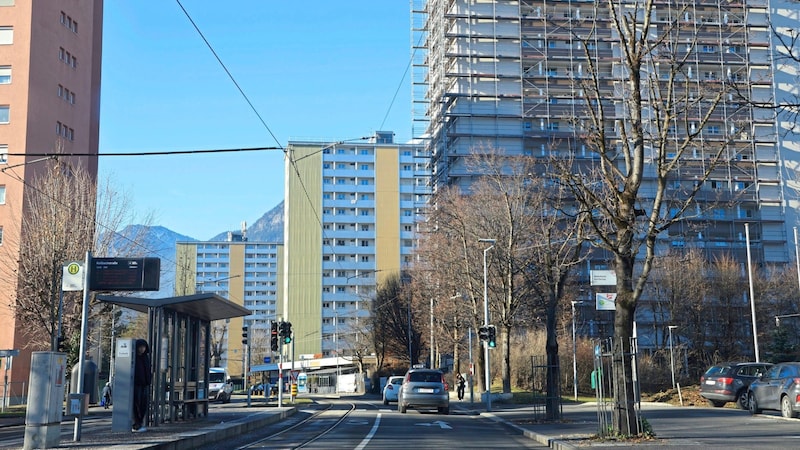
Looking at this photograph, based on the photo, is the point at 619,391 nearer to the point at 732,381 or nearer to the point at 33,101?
the point at 732,381

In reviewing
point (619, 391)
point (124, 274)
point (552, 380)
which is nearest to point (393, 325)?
point (552, 380)

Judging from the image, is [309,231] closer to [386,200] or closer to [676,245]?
[386,200]

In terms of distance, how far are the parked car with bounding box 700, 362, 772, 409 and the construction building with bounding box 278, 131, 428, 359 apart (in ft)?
276

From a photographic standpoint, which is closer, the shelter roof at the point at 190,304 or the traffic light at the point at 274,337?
the shelter roof at the point at 190,304

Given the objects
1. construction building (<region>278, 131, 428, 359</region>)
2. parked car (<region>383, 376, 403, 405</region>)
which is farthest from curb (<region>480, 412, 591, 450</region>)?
construction building (<region>278, 131, 428, 359</region>)

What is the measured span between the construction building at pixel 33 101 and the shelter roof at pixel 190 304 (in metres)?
23.2

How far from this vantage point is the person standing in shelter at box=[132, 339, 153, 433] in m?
18.0

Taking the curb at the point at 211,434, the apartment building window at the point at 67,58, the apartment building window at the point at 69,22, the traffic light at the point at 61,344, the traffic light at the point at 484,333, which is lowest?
the curb at the point at 211,434

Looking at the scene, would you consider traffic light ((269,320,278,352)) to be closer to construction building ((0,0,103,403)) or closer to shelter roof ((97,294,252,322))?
shelter roof ((97,294,252,322))

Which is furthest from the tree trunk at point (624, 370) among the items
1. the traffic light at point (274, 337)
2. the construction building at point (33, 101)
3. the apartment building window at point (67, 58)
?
the apartment building window at point (67, 58)

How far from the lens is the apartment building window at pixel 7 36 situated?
50688 millimetres

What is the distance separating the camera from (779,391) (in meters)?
22.9

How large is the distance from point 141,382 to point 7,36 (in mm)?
40197

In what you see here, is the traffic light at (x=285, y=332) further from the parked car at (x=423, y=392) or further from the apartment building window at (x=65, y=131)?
the apartment building window at (x=65, y=131)
